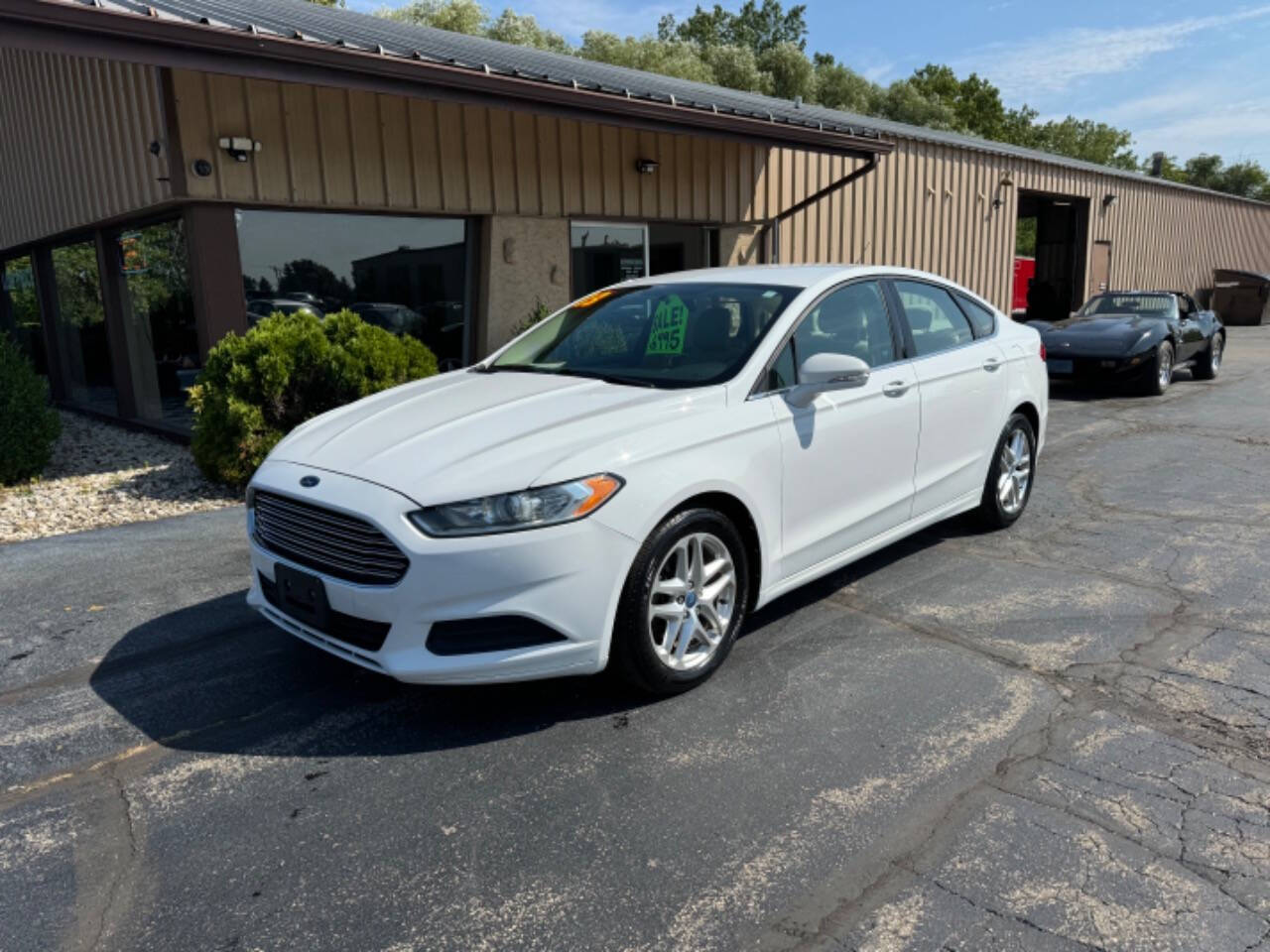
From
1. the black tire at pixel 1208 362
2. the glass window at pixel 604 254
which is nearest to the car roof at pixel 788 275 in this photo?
the glass window at pixel 604 254

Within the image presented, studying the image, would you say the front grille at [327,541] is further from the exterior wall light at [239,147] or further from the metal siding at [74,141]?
the metal siding at [74,141]

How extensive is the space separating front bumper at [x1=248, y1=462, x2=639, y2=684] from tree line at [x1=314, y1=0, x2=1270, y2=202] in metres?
22.7

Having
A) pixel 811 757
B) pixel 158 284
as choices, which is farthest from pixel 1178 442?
pixel 158 284

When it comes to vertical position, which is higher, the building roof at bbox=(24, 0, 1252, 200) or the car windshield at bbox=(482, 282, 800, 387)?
the building roof at bbox=(24, 0, 1252, 200)

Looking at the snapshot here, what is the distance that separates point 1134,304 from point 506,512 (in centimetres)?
1272

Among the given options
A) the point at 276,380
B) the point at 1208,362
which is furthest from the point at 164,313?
the point at 1208,362

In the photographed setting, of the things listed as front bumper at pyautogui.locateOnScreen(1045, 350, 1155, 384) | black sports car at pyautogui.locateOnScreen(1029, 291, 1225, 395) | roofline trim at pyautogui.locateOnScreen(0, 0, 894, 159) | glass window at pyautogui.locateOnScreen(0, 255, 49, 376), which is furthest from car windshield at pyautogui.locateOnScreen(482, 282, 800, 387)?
glass window at pyautogui.locateOnScreen(0, 255, 49, 376)

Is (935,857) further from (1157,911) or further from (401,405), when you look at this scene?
(401,405)

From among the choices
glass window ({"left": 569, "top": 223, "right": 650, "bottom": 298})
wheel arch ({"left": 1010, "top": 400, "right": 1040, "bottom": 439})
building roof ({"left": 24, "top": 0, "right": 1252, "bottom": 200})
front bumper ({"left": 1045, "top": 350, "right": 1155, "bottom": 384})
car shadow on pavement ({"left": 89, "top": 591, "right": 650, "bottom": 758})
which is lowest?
car shadow on pavement ({"left": 89, "top": 591, "right": 650, "bottom": 758})

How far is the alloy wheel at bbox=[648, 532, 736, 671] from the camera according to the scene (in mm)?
3410

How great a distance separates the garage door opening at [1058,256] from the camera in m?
21.8

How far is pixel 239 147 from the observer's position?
26.0 ft

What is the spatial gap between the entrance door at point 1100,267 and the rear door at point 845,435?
20.4 metres

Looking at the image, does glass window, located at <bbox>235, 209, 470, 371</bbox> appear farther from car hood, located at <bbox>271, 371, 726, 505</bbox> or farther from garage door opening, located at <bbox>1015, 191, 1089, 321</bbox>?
garage door opening, located at <bbox>1015, 191, 1089, 321</bbox>
